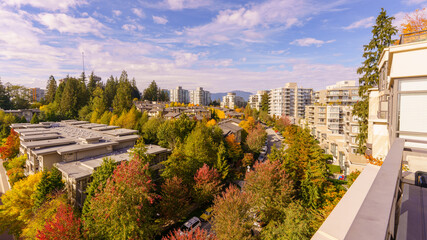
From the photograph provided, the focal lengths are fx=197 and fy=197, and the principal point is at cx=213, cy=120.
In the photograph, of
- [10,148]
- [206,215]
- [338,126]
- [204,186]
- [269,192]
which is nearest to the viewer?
[269,192]

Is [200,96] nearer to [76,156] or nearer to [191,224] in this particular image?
[76,156]


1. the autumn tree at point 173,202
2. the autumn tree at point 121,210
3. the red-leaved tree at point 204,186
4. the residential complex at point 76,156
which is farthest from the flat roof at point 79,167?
the red-leaved tree at point 204,186

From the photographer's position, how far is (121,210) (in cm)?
1359

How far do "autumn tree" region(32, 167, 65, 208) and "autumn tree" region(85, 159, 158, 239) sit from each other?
4.77m

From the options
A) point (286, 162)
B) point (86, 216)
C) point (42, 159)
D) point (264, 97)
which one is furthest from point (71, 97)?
point (264, 97)

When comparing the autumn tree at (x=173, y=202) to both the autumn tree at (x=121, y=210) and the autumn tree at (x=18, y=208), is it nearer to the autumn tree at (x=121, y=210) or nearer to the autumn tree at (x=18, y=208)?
the autumn tree at (x=121, y=210)

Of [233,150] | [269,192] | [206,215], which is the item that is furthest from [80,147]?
[233,150]

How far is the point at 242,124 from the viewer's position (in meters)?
47.5

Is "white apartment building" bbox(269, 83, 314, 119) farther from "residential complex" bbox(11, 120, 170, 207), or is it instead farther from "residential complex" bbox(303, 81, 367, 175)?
"residential complex" bbox(11, 120, 170, 207)

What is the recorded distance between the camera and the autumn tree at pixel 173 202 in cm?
1770

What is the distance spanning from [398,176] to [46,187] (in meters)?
21.5

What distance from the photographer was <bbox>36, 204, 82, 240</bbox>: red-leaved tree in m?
12.6

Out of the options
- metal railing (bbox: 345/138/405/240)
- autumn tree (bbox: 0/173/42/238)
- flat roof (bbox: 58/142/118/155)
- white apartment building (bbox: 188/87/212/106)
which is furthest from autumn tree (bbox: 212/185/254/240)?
white apartment building (bbox: 188/87/212/106)

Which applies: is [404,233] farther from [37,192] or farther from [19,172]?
[19,172]
